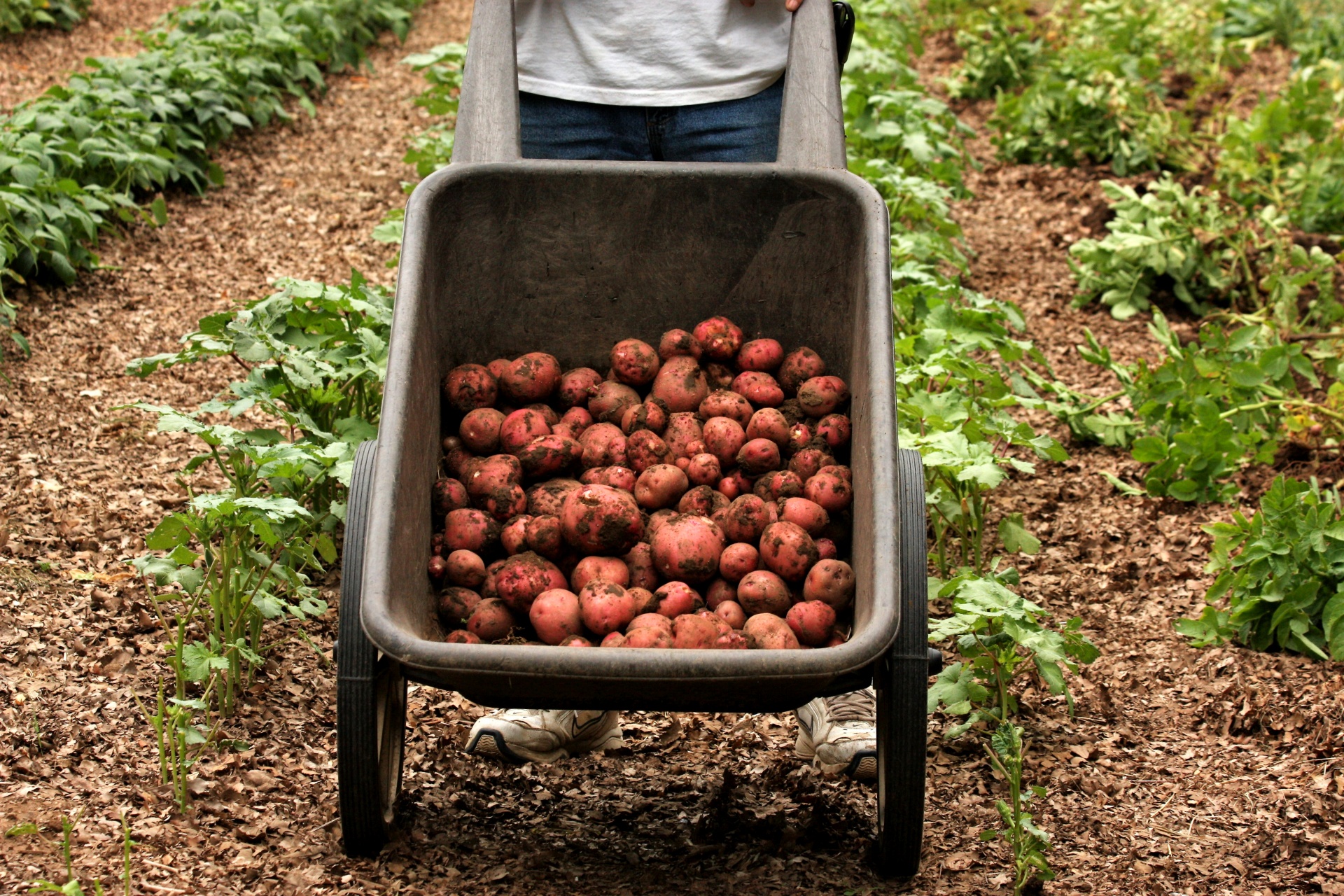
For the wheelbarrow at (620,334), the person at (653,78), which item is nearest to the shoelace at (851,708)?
the person at (653,78)

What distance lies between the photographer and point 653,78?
2910mm

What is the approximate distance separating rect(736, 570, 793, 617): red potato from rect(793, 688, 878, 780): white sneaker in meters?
0.51

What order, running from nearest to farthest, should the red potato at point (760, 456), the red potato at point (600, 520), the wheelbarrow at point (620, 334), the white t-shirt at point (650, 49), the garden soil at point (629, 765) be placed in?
the wheelbarrow at point (620, 334)
the red potato at point (600, 520)
the garden soil at point (629, 765)
the red potato at point (760, 456)
the white t-shirt at point (650, 49)

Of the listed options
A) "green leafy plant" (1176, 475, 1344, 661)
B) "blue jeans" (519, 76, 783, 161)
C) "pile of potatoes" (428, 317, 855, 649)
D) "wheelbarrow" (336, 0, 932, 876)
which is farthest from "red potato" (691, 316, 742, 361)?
"green leafy plant" (1176, 475, 1344, 661)

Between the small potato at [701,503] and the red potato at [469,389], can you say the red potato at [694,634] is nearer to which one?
the small potato at [701,503]

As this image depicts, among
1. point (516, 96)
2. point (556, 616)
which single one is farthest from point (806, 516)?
point (516, 96)

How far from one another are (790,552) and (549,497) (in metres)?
0.46

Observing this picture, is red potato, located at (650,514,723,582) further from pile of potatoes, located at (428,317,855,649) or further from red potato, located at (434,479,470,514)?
red potato, located at (434,479,470,514)

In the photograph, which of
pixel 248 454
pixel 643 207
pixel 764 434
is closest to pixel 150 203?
pixel 248 454

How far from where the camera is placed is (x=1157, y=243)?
484 centimetres

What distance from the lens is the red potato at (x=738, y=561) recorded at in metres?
2.19

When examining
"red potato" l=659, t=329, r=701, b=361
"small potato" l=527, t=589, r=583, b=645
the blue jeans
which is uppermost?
the blue jeans

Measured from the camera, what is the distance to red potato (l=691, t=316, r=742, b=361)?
103 inches

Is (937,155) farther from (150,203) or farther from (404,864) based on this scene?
(404,864)
